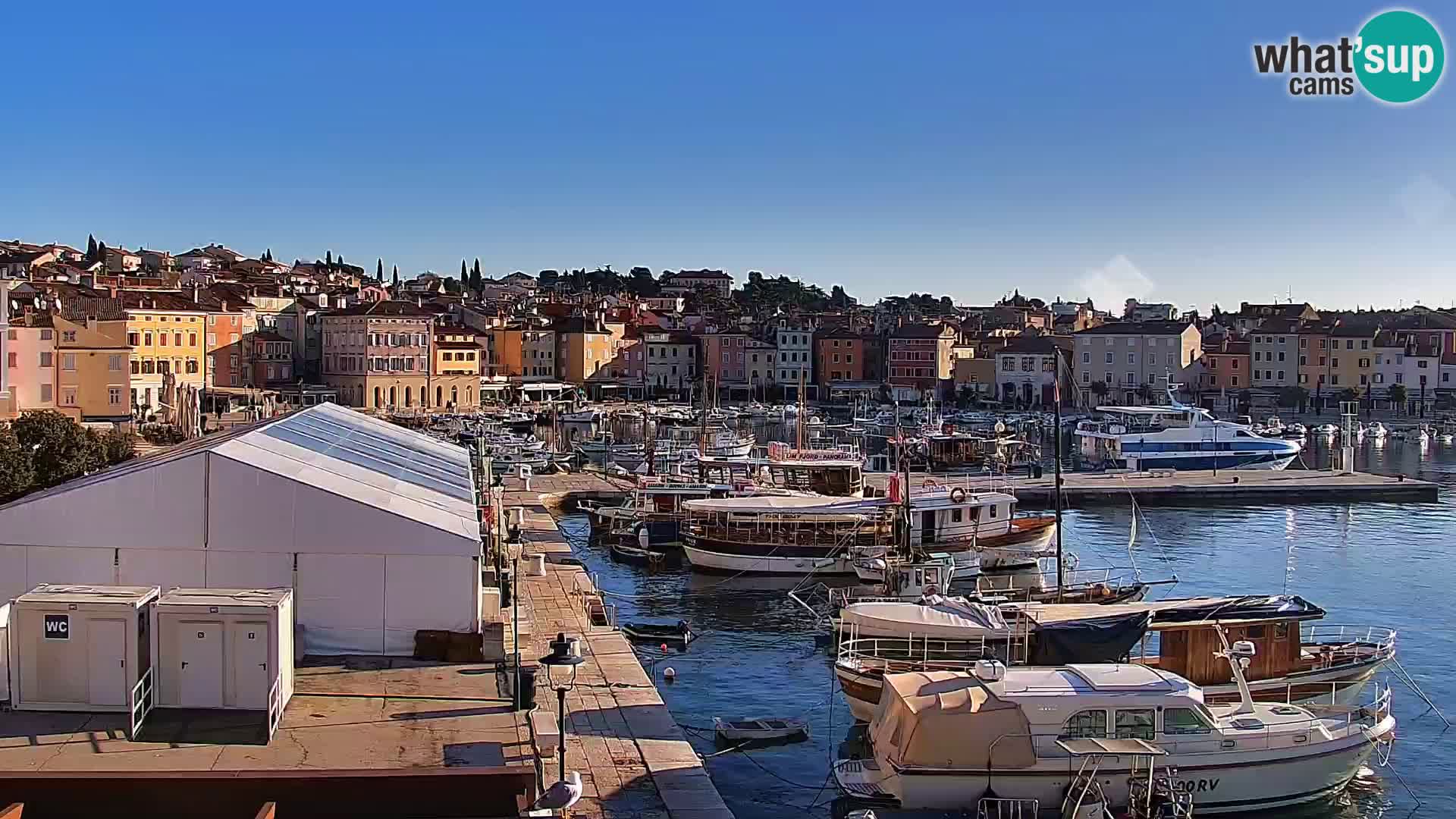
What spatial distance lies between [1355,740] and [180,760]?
11.3 meters

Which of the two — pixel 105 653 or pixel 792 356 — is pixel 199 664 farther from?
pixel 792 356

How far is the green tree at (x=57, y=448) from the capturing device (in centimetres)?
2975

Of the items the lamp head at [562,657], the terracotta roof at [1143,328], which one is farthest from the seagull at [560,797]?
the terracotta roof at [1143,328]

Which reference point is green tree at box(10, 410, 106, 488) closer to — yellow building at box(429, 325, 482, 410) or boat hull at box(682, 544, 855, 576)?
boat hull at box(682, 544, 855, 576)

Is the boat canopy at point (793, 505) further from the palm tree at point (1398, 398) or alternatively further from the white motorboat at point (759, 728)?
the palm tree at point (1398, 398)

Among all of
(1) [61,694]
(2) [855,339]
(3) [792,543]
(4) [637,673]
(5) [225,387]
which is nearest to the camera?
(1) [61,694]

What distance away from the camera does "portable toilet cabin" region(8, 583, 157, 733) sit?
12133 millimetres

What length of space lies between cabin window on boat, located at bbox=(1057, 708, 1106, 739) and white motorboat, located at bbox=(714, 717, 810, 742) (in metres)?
4.30

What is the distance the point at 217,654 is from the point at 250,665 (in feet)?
0.98

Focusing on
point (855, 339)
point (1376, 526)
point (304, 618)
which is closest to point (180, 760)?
point (304, 618)

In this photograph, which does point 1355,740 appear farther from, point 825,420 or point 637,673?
point 825,420

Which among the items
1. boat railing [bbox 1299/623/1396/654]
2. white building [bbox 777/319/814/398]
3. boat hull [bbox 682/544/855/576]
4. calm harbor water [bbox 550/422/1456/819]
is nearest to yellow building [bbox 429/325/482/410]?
white building [bbox 777/319/814/398]

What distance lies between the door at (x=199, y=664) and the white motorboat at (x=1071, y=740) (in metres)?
6.15

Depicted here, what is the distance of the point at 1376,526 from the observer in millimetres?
39875
